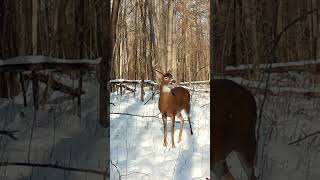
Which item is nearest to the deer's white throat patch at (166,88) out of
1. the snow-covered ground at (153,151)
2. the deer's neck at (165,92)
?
the deer's neck at (165,92)

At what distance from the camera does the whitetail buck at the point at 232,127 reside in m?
1.93

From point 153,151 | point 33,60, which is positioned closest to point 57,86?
point 33,60

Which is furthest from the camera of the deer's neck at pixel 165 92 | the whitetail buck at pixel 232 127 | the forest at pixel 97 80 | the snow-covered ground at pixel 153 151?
the deer's neck at pixel 165 92

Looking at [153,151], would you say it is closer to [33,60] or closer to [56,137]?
[56,137]

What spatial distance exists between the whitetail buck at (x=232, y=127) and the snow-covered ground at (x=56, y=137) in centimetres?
62

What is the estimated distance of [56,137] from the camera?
1959 millimetres

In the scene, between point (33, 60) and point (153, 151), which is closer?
point (33, 60)

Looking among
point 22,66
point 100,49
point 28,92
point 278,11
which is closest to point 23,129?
point 28,92

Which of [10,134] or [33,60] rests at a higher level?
[33,60]

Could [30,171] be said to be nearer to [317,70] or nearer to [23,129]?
[23,129]

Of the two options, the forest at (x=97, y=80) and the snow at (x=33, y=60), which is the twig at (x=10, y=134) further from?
the snow at (x=33, y=60)

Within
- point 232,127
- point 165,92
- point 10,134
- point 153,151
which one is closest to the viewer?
point 10,134

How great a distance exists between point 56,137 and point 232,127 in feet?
3.06

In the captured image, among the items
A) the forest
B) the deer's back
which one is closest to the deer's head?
the deer's back
